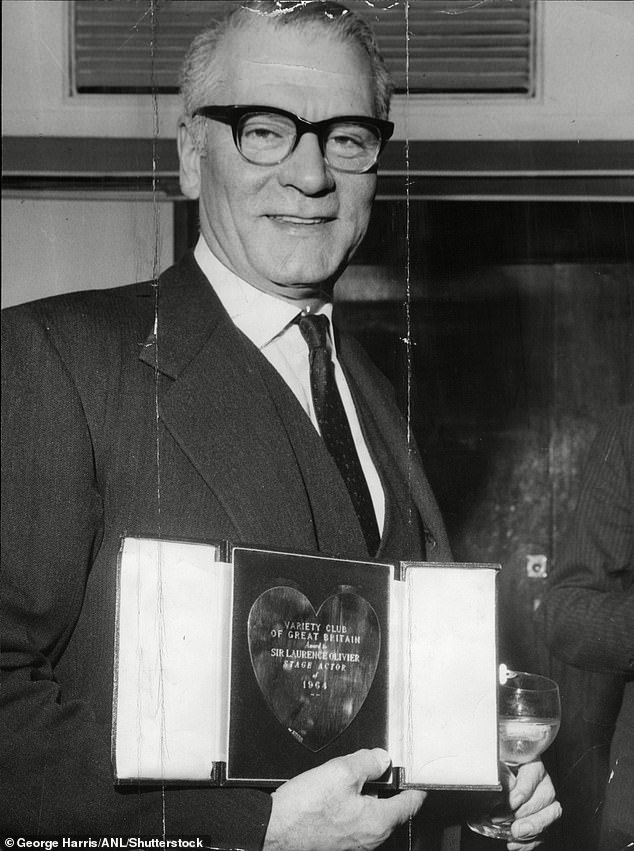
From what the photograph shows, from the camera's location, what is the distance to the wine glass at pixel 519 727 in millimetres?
1172

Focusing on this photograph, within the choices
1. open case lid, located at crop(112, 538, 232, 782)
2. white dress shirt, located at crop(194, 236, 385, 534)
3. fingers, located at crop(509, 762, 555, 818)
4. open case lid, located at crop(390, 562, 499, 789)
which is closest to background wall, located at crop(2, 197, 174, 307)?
white dress shirt, located at crop(194, 236, 385, 534)

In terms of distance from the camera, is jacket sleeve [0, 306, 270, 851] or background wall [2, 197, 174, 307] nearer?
jacket sleeve [0, 306, 270, 851]

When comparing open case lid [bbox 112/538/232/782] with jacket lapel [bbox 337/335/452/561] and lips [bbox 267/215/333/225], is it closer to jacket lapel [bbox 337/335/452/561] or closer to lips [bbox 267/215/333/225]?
jacket lapel [bbox 337/335/452/561]

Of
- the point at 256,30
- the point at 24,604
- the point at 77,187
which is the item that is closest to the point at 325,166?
the point at 256,30

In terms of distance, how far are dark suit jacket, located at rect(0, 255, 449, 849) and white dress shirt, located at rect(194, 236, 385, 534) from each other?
0.03 metres

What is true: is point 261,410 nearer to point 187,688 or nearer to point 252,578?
point 252,578

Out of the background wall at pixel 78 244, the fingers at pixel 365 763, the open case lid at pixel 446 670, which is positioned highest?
the background wall at pixel 78 244

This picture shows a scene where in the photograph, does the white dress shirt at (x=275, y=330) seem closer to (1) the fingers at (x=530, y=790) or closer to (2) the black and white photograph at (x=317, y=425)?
(2) the black and white photograph at (x=317, y=425)

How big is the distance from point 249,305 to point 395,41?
485 millimetres

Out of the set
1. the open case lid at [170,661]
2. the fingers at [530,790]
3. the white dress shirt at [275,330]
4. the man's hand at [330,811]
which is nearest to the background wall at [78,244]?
the white dress shirt at [275,330]

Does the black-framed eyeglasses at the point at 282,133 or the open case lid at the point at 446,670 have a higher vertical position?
the black-framed eyeglasses at the point at 282,133

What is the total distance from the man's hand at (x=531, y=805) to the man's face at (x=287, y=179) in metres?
0.70

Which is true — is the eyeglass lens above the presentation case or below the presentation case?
above

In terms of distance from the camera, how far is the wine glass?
3.84 feet
